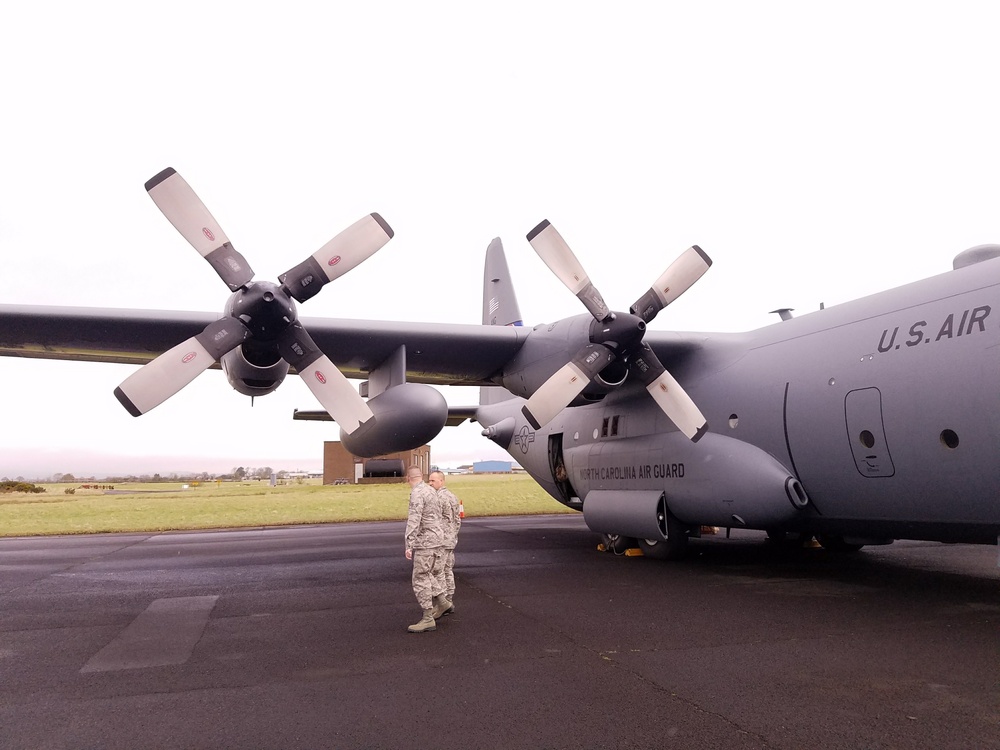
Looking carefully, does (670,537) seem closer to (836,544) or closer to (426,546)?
(836,544)

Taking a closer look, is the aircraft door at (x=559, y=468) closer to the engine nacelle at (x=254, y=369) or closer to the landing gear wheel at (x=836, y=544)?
the landing gear wheel at (x=836, y=544)

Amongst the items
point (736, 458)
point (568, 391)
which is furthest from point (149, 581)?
point (736, 458)

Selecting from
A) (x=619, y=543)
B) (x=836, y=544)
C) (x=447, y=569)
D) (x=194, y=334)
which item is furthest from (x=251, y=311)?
(x=836, y=544)

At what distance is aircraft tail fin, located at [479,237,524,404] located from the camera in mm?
18719

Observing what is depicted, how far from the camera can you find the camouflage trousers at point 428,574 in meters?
7.44

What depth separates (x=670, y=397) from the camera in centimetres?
1092

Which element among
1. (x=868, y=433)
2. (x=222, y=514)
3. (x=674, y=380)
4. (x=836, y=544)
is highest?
(x=674, y=380)

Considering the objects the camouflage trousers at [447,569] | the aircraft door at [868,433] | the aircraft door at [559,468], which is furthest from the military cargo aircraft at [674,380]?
the camouflage trousers at [447,569]

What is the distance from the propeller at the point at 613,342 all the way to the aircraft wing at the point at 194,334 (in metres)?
1.90

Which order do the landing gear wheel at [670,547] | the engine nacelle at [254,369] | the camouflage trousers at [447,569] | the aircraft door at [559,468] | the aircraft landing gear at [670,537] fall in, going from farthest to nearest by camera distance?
the aircraft door at [559,468] → the landing gear wheel at [670,547] → the aircraft landing gear at [670,537] → the engine nacelle at [254,369] → the camouflage trousers at [447,569]

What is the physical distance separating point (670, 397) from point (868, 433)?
2.98 meters

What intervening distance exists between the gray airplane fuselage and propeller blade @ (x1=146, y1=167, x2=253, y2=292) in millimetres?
6991

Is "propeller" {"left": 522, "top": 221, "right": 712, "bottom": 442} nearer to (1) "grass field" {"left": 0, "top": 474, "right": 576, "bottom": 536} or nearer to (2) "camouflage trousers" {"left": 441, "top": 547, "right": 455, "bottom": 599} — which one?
(2) "camouflage trousers" {"left": 441, "top": 547, "right": 455, "bottom": 599}

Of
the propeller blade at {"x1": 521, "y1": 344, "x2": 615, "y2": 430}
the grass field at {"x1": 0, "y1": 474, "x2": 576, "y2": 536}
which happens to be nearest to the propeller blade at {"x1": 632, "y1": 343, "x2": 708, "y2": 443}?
the propeller blade at {"x1": 521, "y1": 344, "x2": 615, "y2": 430}
